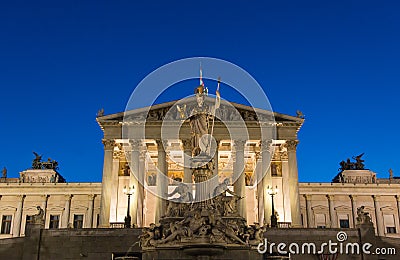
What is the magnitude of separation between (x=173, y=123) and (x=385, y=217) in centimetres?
4001

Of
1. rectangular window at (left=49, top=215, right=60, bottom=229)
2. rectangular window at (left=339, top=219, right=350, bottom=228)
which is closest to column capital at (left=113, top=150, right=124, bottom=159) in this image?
rectangular window at (left=49, top=215, right=60, bottom=229)

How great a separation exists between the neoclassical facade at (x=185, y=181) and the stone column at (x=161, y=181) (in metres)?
0.13

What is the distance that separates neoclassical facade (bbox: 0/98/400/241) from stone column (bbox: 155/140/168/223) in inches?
5.1

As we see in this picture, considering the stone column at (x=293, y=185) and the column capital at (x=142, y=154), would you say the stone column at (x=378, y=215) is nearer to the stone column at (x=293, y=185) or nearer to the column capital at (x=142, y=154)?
the stone column at (x=293, y=185)

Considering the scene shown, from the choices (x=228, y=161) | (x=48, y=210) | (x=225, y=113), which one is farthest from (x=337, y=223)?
(x=48, y=210)

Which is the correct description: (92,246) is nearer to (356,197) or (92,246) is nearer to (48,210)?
(48,210)

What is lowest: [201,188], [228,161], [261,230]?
[261,230]

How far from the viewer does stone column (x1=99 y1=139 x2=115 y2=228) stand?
55.3 m

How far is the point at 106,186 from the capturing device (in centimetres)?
5759

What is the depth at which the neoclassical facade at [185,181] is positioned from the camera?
57781 millimetres

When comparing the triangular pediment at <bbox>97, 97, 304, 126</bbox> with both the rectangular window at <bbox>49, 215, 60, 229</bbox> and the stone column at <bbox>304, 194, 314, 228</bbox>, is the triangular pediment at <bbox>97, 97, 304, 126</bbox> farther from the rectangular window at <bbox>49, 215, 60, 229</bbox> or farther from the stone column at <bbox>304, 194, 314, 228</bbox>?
the rectangular window at <bbox>49, 215, 60, 229</bbox>

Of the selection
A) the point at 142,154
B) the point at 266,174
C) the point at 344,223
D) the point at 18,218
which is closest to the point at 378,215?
the point at 344,223

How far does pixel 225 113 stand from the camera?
59.3 metres

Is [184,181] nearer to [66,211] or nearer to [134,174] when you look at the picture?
[134,174]
